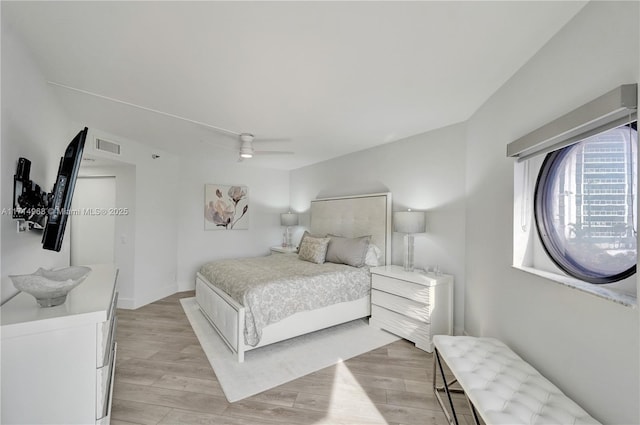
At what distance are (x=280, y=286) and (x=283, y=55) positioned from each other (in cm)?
215

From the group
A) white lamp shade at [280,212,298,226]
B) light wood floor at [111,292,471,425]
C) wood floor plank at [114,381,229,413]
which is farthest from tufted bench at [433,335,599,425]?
white lamp shade at [280,212,298,226]

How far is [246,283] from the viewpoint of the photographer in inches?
111

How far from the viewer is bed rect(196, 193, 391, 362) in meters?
2.67

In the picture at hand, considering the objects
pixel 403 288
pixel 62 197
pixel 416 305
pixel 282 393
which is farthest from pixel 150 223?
pixel 416 305

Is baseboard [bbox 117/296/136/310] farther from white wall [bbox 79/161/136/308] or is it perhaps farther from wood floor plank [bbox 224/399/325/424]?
wood floor plank [bbox 224/399/325/424]

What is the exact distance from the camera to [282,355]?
2727 mm

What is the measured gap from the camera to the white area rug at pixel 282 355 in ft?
7.49

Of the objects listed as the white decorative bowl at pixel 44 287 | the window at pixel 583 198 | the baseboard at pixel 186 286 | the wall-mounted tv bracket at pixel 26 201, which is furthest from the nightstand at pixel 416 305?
the baseboard at pixel 186 286

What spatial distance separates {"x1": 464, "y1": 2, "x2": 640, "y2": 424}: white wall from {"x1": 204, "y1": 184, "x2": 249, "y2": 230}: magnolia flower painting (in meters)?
4.30

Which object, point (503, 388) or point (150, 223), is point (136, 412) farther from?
point (150, 223)

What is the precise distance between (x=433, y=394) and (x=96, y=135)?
4680 mm

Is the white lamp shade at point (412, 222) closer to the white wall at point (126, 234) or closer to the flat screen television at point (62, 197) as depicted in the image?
the flat screen television at point (62, 197)

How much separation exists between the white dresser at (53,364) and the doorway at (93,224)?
11.2 ft

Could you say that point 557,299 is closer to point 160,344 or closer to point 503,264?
point 503,264
